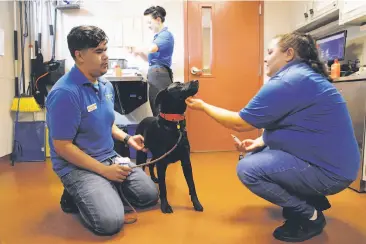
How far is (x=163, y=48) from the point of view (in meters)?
3.04

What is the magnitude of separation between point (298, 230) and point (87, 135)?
3.82 ft

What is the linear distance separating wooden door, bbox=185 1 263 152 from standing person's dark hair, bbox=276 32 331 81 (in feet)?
7.87

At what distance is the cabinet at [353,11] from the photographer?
247 centimetres

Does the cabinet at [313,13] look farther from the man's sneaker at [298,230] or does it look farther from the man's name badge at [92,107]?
the man's name badge at [92,107]

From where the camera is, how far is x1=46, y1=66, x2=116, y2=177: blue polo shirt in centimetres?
158

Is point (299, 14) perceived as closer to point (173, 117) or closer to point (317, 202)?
point (173, 117)

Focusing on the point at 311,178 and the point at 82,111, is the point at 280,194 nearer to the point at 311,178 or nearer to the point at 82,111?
the point at 311,178

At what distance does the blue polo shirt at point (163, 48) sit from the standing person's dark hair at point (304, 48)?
167 cm

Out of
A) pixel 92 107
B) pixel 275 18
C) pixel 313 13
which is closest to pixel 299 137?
pixel 92 107

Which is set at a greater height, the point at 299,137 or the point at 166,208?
the point at 299,137

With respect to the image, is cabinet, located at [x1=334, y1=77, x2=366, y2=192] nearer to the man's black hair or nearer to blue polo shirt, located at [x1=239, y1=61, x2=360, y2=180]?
blue polo shirt, located at [x1=239, y1=61, x2=360, y2=180]

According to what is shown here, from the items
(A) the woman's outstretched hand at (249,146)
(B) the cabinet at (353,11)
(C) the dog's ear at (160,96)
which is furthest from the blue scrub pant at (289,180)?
(B) the cabinet at (353,11)

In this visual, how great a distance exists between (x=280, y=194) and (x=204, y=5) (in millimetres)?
2963

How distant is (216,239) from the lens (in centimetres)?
153
